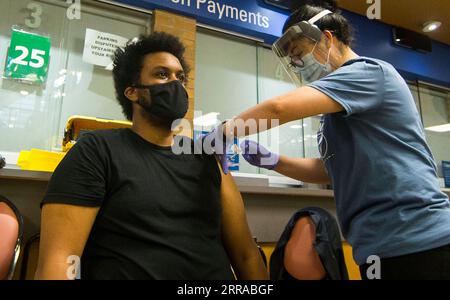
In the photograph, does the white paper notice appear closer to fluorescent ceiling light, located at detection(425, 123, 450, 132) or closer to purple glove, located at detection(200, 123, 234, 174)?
purple glove, located at detection(200, 123, 234, 174)

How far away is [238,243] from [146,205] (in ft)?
1.43

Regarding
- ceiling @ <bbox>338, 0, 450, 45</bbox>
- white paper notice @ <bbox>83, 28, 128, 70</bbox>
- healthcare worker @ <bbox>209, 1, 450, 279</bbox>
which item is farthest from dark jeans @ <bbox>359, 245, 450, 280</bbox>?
ceiling @ <bbox>338, 0, 450, 45</bbox>

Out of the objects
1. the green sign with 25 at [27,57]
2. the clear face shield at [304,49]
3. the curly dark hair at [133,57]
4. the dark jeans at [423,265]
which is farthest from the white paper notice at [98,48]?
the dark jeans at [423,265]

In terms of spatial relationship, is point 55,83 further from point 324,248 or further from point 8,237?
point 324,248

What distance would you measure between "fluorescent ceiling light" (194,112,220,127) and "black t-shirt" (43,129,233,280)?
1.86 meters

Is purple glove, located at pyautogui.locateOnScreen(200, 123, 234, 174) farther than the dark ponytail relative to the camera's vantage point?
No

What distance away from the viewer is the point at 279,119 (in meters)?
1.11

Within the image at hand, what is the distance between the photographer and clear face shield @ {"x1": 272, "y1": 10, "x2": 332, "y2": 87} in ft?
4.52

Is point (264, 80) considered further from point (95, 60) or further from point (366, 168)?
point (366, 168)

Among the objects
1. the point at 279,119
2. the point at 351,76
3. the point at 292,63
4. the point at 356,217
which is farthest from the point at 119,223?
the point at 292,63

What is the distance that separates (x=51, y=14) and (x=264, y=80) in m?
2.00

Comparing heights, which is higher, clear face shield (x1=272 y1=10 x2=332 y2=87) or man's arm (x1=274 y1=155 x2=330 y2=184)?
clear face shield (x1=272 y1=10 x2=332 y2=87)

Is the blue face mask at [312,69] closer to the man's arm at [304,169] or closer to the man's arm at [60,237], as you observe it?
the man's arm at [304,169]

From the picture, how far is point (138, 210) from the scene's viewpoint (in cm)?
115
